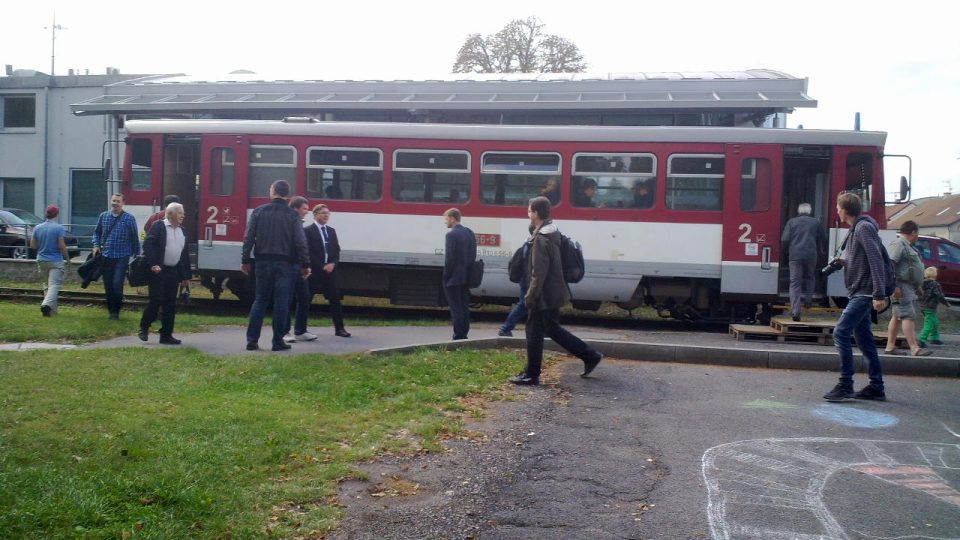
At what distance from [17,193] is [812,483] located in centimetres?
3677

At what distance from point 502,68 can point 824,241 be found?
115ft

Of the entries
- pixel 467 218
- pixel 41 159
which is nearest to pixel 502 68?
pixel 41 159

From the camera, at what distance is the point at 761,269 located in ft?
46.5

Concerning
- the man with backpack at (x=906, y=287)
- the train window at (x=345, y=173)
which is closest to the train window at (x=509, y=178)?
the train window at (x=345, y=173)

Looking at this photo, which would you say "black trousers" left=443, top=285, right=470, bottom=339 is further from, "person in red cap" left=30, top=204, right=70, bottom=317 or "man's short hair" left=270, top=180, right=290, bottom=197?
"person in red cap" left=30, top=204, right=70, bottom=317

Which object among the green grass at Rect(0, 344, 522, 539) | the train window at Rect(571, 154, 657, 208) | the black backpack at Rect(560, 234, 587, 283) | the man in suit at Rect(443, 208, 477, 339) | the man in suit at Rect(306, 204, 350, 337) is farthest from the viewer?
the train window at Rect(571, 154, 657, 208)

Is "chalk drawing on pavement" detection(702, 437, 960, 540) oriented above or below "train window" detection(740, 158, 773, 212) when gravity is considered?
below

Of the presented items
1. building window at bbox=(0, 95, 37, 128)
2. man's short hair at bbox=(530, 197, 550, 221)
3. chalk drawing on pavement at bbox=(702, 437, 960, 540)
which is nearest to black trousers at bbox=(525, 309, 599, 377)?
man's short hair at bbox=(530, 197, 550, 221)

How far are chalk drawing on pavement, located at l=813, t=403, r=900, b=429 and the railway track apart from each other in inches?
277

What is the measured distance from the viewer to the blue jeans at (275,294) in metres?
10.4

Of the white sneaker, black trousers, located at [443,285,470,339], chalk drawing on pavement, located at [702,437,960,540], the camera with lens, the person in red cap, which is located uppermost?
the camera with lens

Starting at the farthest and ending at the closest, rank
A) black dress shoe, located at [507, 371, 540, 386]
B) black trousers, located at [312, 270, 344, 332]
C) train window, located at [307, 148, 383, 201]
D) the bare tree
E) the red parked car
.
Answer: the bare tree < the red parked car < train window, located at [307, 148, 383, 201] < black trousers, located at [312, 270, 344, 332] < black dress shoe, located at [507, 371, 540, 386]

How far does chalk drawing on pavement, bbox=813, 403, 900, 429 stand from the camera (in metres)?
7.48

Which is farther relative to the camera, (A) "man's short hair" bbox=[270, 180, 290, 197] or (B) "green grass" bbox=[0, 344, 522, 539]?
(A) "man's short hair" bbox=[270, 180, 290, 197]
